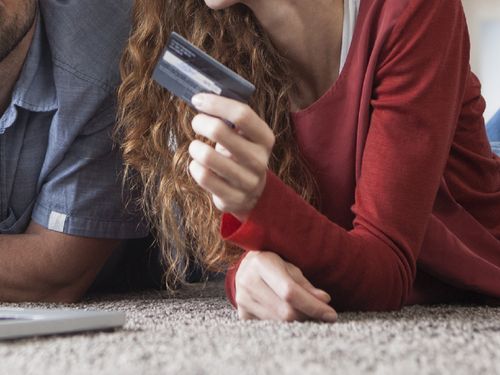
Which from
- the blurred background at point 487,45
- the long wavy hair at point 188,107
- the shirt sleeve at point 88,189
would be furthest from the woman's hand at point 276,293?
the blurred background at point 487,45

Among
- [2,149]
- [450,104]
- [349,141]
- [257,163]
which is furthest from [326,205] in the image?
[2,149]

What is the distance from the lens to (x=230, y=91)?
749 mm

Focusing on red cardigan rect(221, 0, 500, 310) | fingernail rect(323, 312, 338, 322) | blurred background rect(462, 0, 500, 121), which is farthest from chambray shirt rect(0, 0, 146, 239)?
blurred background rect(462, 0, 500, 121)

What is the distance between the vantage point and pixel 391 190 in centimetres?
90

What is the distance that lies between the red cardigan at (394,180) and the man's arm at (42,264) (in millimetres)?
326

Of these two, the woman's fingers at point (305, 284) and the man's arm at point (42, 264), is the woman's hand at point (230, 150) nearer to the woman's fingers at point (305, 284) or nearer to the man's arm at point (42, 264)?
the woman's fingers at point (305, 284)

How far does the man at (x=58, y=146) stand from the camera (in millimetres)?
1228

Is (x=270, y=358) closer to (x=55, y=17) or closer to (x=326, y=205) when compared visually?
(x=326, y=205)

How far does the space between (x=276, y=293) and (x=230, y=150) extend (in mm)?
155

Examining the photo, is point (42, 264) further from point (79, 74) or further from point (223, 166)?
point (223, 166)

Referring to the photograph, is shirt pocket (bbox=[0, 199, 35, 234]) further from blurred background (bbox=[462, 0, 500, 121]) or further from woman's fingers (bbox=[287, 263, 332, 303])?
blurred background (bbox=[462, 0, 500, 121])

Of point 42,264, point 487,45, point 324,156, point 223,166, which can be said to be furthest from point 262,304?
point 487,45

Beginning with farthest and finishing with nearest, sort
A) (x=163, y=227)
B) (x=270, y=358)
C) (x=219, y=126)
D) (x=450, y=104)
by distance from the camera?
(x=163, y=227) → (x=450, y=104) → (x=219, y=126) → (x=270, y=358)

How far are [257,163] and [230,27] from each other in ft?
1.23
